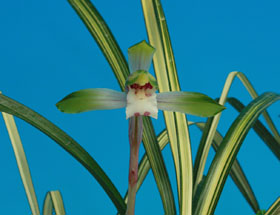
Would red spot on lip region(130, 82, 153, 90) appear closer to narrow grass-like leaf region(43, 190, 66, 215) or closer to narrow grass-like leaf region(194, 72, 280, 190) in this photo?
narrow grass-like leaf region(194, 72, 280, 190)

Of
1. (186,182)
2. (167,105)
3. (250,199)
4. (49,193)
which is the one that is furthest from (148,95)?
(250,199)

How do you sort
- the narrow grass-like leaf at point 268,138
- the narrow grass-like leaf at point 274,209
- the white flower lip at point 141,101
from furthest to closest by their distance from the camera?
the narrow grass-like leaf at point 268,138 → the narrow grass-like leaf at point 274,209 → the white flower lip at point 141,101

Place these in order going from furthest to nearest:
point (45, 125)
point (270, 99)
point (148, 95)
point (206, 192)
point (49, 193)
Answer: point (49, 193), point (270, 99), point (206, 192), point (45, 125), point (148, 95)

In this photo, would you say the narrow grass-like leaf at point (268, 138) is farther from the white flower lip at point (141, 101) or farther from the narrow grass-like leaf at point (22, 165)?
the white flower lip at point (141, 101)

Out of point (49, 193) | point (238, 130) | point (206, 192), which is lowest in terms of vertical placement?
point (206, 192)

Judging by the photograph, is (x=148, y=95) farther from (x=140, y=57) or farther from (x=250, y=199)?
(x=250, y=199)

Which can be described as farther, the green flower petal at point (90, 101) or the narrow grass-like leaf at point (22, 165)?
the narrow grass-like leaf at point (22, 165)

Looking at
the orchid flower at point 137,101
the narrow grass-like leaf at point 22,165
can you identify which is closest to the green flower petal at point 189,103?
the orchid flower at point 137,101
